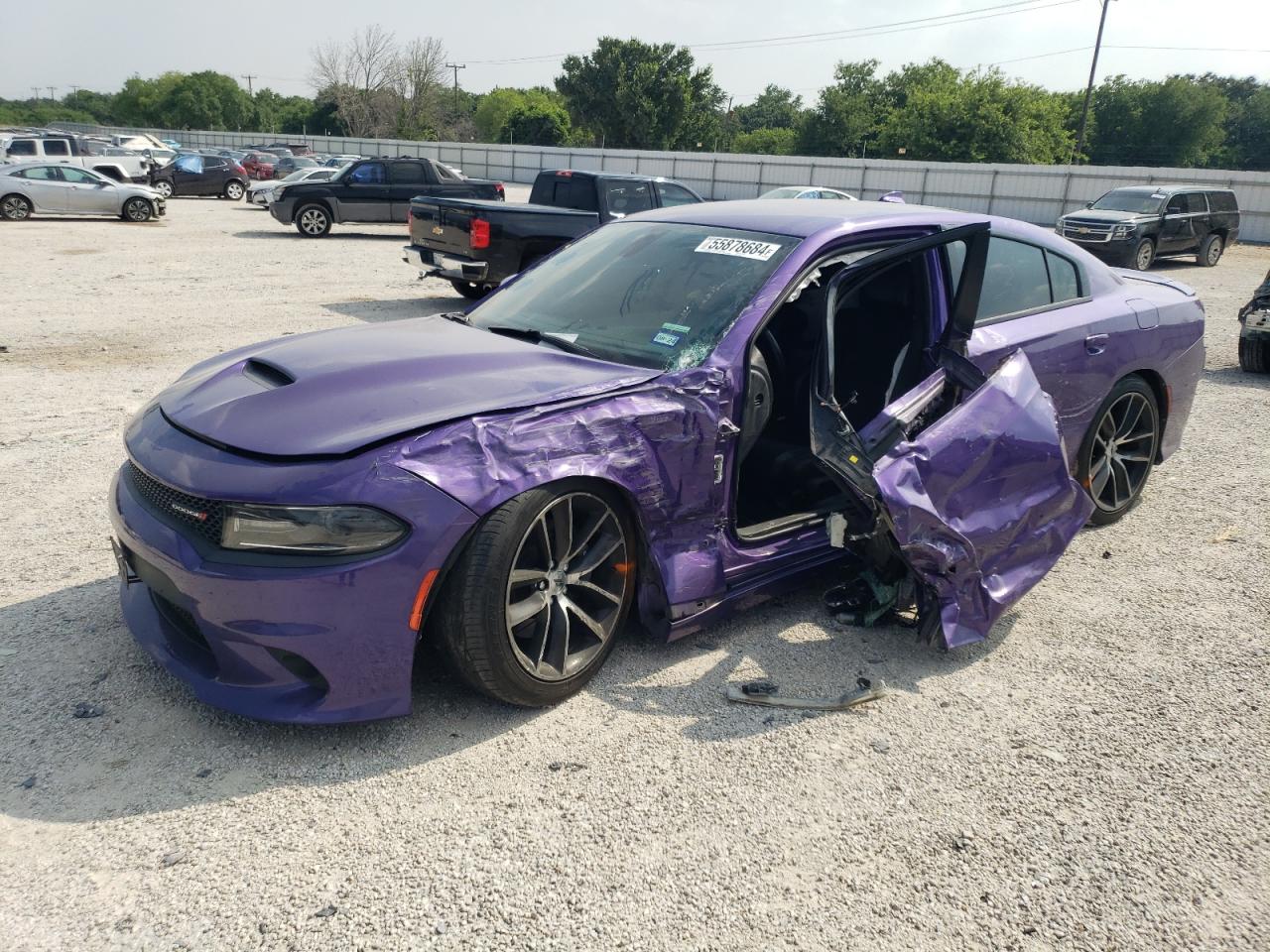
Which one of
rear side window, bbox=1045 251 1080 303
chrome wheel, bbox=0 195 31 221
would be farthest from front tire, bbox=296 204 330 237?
rear side window, bbox=1045 251 1080 303

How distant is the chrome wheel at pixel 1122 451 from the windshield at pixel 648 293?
2307mm

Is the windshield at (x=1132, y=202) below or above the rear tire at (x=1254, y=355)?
above

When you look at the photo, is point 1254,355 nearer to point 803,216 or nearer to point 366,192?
point 803,216

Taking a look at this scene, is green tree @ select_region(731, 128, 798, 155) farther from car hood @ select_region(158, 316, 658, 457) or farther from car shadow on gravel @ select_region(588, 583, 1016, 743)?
car hood @ select_region(158, 316, 658, 457)

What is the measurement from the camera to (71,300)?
37.3 ft

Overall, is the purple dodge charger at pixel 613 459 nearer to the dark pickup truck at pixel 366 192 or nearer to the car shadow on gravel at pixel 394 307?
the car shadow on gravel at pixel 394 307

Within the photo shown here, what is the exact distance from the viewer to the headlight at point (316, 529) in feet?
8.66

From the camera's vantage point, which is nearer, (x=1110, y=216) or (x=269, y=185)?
(x=1110, y=216)

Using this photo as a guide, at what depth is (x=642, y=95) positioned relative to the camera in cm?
7275

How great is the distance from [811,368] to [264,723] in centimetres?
242

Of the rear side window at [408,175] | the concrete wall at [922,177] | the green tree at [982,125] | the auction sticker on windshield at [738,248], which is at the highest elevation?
the green tree at [982,125]

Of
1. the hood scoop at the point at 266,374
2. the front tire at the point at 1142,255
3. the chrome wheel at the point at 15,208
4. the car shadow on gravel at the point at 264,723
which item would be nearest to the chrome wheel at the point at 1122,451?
the car shadow on gravel at the point at 264,723

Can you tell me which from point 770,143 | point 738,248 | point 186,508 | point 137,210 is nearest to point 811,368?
point 738,248

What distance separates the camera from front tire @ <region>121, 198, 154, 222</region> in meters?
22.0
